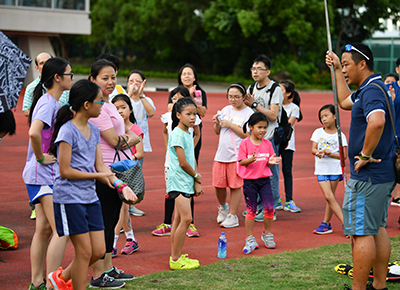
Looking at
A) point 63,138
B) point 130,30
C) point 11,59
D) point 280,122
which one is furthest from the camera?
point 130,30

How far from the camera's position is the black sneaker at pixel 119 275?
15.3 ft

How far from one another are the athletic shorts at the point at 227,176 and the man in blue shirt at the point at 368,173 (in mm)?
2739

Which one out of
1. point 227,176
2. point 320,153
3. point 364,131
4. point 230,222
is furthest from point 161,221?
point 364,131

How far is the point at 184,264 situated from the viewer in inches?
201

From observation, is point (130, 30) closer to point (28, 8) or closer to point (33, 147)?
point (28, 8)

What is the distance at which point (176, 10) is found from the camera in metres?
44.4

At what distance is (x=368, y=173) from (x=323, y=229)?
2600mm

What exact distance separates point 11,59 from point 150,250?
2643 mm

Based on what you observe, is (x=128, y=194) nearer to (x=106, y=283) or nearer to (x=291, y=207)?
(x=106, y=283)

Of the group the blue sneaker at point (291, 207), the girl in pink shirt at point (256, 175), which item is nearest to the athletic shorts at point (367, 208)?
the girl in pink shirt at point (256, 175)

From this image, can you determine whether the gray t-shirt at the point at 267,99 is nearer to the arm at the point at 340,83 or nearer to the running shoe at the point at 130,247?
the arm at the point at 340,83

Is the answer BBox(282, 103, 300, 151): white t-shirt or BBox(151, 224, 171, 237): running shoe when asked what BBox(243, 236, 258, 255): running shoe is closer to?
BBox(151, 224, 171, 237): running shoe

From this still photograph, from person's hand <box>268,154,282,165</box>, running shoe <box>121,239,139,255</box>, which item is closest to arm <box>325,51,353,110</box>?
person's hand <box>268,154,282,165</box>

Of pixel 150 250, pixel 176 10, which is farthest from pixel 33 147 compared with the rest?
pixel 176 10
